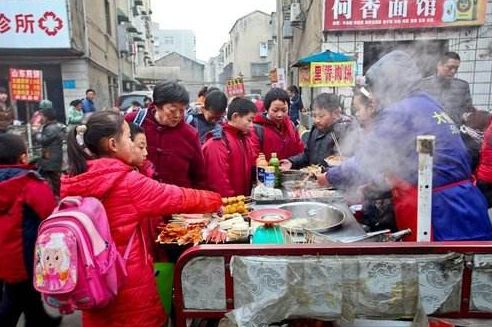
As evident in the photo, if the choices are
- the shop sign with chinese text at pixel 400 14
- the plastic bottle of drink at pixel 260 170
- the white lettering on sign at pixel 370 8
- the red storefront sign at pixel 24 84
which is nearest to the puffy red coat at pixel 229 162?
the plastic bottle of drink at pixel 260 170

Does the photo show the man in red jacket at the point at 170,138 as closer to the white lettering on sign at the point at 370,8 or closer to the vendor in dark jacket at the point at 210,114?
the vendor in dark jacket at the point at 210,114

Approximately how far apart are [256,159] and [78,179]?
2192 mm

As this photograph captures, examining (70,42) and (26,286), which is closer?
(26,286)

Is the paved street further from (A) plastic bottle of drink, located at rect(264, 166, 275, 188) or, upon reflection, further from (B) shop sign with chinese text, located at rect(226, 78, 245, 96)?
(B) shop sign with chinese text, located at rect(226, 78, 245, 96)

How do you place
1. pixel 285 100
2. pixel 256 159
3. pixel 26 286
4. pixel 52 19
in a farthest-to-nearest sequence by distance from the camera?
pixel 52 19, pixel 285 100, pixel 256 159, pixel 26 286

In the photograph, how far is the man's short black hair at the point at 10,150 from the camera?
9.29 feet

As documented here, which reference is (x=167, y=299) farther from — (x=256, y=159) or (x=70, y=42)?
(x=70, y=42)

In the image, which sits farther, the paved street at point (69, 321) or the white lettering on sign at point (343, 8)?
the white lettering on sign at point (343, 8)

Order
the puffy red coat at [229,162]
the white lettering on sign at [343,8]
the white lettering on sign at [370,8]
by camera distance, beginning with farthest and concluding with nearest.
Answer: the white lettering on sign at [343,8], the white lettering on sign at [370,8], the puffy red coat at [229,162]

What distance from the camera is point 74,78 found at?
509 inches

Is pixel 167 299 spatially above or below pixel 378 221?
below

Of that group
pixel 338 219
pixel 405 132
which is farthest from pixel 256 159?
pixel 405 132

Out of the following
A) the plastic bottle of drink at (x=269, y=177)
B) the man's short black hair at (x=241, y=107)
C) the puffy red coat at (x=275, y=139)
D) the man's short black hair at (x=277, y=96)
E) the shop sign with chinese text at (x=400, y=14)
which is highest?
the shop sign with chinese text at (x=400, y=14)

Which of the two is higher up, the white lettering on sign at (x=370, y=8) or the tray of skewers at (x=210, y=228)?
the white lettering on sign at (x=370, y=8)
